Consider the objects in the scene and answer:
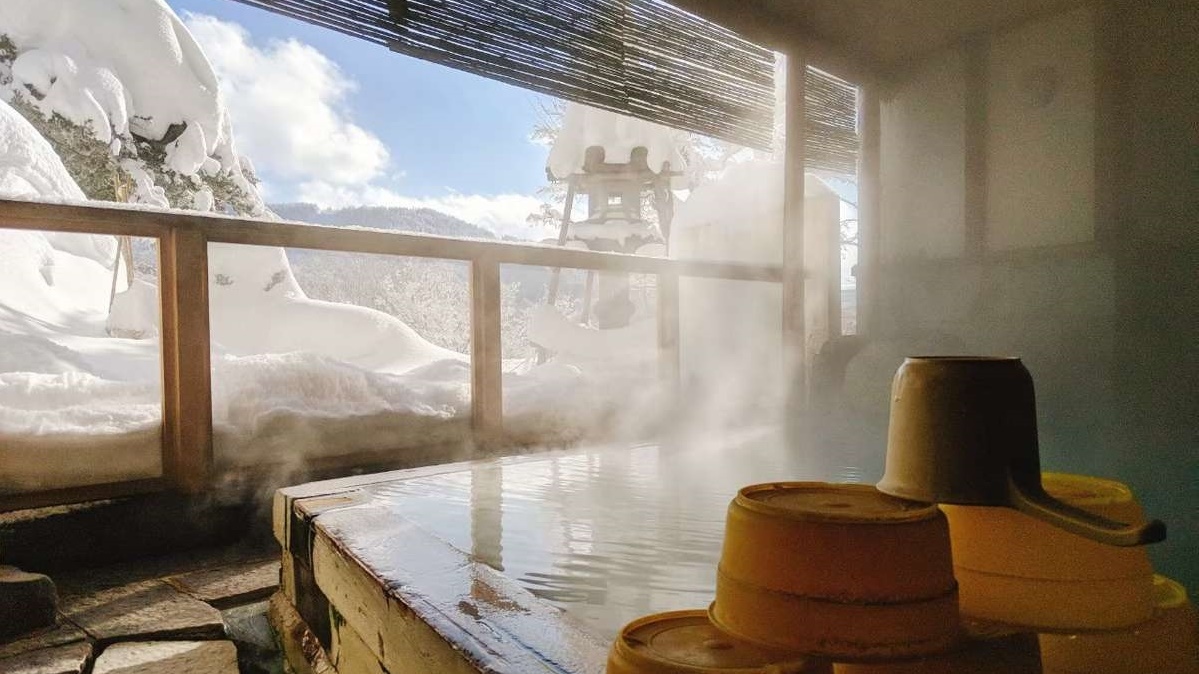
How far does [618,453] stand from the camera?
3258 mm

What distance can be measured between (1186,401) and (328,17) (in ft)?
16.7

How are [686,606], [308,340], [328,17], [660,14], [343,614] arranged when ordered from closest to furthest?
[686,606] < [343,614] < [328,17] < [660,14] < [308,340]

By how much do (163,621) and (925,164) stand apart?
5.11 m

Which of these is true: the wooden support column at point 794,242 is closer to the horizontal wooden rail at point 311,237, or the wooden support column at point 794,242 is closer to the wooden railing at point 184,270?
the horizontal wooden rail at point 311,237

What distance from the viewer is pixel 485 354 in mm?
3463

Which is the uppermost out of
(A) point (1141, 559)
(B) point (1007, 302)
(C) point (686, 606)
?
(B) point (1007, 302)

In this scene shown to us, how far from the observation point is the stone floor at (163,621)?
5.56ft

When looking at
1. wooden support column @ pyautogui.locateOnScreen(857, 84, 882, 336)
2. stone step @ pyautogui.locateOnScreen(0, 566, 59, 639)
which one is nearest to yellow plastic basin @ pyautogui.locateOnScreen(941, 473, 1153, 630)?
stone step @ pyautogui.locateOnScreen(0, 566, 59, 639)

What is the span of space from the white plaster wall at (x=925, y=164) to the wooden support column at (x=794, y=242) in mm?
786

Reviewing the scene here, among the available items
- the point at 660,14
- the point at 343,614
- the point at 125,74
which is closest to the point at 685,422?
the point at 660,14

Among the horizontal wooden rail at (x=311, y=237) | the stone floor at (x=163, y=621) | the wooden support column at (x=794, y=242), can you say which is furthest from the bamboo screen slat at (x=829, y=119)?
the stone floor at (x=163, y=621)

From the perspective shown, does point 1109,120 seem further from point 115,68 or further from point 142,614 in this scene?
point 115,68

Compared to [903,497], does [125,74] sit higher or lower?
higher

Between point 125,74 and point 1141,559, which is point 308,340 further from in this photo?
point 1141,559
